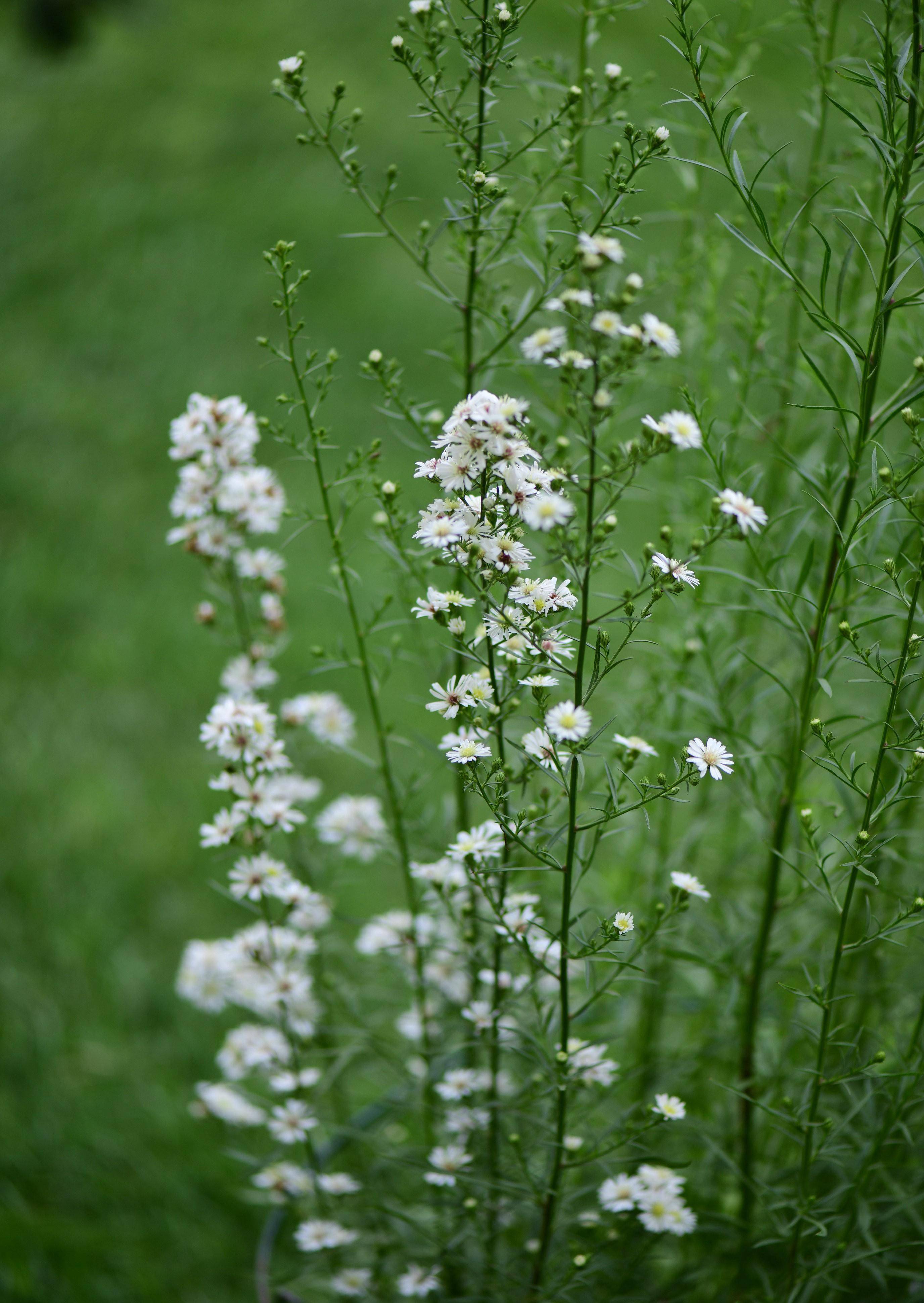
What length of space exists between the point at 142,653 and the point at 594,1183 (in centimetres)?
248

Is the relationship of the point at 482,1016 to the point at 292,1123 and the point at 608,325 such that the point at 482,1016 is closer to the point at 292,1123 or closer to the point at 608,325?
the point at 292,1123

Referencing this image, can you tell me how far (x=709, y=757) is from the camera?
118cm

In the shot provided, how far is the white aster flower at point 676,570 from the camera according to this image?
3.61 feet

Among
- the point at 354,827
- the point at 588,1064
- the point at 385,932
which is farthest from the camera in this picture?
the point at 385,932

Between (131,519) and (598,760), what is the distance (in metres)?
2.61

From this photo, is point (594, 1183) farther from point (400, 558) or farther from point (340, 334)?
point (340, 334)

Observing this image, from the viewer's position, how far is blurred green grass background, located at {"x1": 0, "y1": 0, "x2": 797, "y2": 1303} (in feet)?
7.38

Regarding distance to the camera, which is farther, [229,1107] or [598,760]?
[598,760]

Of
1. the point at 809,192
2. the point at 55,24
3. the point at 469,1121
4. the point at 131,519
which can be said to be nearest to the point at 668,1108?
the point at 469,1121

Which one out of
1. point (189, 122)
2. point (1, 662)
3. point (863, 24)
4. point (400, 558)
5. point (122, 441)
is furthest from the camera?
point (189, 122)

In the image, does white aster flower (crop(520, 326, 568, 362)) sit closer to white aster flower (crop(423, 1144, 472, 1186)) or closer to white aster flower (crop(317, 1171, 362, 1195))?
white aster flower (crop(423, 1144, 472, 1186))

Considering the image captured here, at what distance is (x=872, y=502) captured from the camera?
1194 millimetres

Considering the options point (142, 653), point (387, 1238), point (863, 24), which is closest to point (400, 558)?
point (387, 1238)

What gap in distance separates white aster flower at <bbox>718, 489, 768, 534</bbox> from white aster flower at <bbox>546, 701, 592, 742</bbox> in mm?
250
